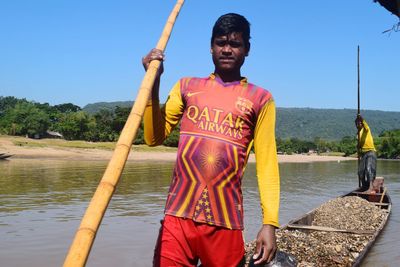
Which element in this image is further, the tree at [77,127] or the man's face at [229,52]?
the tree at [77,127]

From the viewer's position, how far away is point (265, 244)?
2.20 metres

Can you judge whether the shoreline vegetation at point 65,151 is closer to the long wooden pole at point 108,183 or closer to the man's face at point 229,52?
the man's face at point 229,52

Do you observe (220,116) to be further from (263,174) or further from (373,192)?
(373,192)

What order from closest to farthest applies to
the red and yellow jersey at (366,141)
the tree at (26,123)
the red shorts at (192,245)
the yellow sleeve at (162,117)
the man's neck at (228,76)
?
the red shorts at (192,245)
the yellow sleeve at (162,117)
the man's neck at (228,76)
the red and yellow jersey at (366,141)
the tree at (26,123)

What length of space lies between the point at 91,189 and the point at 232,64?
1591cm

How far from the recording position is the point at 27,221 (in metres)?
10.5

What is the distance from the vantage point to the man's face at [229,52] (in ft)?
7.62

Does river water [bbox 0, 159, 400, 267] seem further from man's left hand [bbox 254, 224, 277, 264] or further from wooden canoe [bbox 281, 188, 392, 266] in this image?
man's left hand [bbox 254, 224, 277, 264]

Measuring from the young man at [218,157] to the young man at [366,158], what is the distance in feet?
38.0

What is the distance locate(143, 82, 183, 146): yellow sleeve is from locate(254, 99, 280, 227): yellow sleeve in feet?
1.49

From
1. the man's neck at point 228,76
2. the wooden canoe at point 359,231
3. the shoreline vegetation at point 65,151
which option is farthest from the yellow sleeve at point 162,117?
the shoreline vegetation at point 65,151

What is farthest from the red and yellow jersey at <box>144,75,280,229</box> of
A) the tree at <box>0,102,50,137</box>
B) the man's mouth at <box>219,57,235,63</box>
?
the tree at <box>0,102,50,137</box>

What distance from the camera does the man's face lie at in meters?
2.32

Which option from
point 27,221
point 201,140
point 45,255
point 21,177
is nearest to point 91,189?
point 21,177
